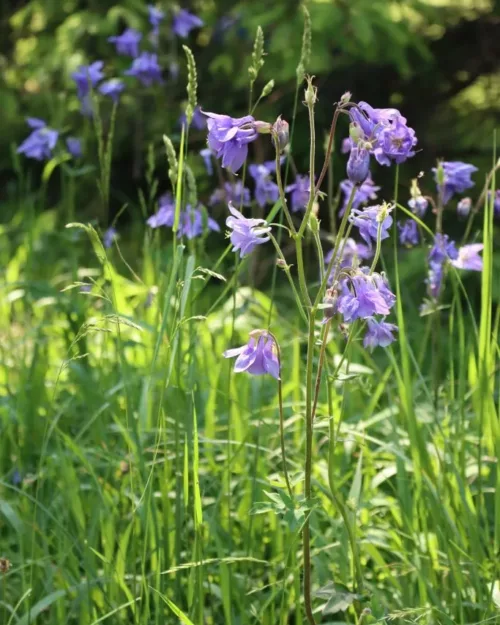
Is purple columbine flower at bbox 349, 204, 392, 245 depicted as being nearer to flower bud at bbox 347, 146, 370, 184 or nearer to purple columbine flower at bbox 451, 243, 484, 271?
flower bud at bbox 347, 146, 370, 184

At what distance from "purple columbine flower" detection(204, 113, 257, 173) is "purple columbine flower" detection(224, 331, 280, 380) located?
244 millimetres

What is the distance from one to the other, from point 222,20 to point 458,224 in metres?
1.41

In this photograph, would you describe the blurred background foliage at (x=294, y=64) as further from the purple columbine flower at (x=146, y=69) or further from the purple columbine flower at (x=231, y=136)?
the purple columbine flower at (x=231, y=136)

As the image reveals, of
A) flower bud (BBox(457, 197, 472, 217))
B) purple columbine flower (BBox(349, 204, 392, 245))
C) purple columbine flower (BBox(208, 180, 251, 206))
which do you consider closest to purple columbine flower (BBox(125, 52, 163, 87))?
purple columbine flower (BBox(208, 180, 251, 206))

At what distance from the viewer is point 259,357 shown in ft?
4.19

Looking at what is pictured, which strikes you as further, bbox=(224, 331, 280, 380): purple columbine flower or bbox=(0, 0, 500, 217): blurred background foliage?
bbox=(0, 0, 500, 217): blurred background foliage

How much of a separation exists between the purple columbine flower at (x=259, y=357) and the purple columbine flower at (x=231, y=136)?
244mm

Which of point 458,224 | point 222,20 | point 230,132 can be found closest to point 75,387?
point 230,132

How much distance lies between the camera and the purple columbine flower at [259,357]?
128 centimetres

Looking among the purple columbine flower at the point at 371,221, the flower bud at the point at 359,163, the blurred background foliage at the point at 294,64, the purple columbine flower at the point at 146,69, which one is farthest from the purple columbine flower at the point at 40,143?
the flower bud at the point at 359,163

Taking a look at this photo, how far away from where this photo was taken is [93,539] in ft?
5.67

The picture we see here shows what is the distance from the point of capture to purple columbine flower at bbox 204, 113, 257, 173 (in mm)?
1231

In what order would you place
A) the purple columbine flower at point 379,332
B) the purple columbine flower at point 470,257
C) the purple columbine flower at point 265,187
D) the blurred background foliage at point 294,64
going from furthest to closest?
1. the blurred background foliage at point 294,64
2. the purple columbine flower at point 265,187
3. the purple columbine flower at point 470,257
4. the purple columbine flower at point 379,332

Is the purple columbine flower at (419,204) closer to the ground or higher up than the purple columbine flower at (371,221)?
closer to the ground
